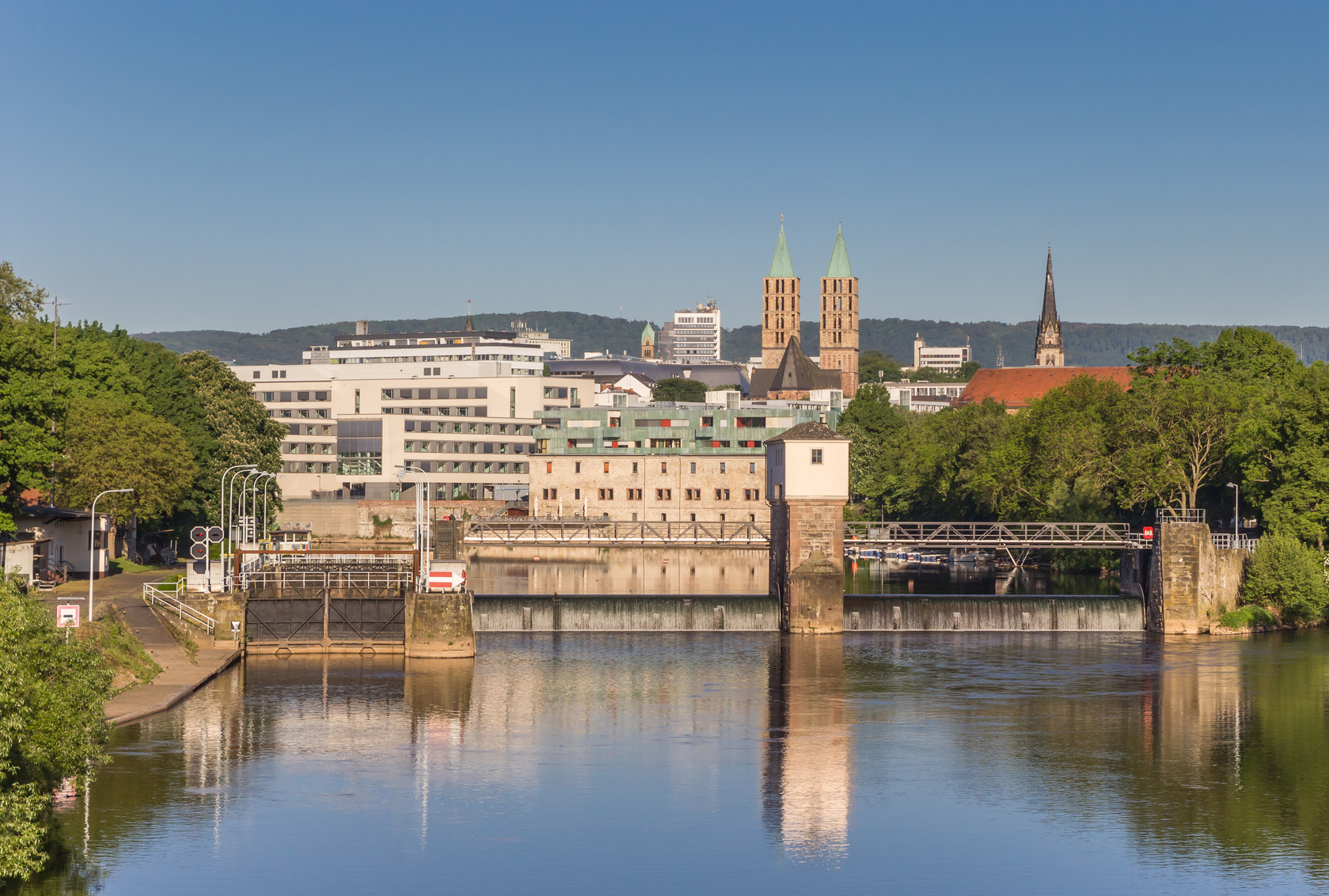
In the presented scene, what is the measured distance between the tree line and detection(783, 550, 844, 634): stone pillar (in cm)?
3764

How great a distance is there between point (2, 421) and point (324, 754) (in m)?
31.9

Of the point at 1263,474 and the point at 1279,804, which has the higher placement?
the point at 1263,474

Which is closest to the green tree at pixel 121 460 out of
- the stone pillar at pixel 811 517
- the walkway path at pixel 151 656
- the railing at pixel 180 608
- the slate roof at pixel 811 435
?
the walkway path at pixel 151 656

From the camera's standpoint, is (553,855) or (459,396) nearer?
(553,855)

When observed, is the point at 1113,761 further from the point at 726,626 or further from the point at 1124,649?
the point at 726,626

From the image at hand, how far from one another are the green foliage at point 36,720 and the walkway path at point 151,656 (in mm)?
14111

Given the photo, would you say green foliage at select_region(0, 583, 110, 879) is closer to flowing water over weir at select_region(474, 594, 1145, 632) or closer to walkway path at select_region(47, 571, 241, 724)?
walkway path at select_region(47, 571, 241, 724)

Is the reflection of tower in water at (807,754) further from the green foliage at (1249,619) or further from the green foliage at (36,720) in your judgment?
the green foliage at (1249,619)

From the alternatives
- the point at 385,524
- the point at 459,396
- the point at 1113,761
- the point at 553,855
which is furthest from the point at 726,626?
the point at 459,396

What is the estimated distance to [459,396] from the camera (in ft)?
610

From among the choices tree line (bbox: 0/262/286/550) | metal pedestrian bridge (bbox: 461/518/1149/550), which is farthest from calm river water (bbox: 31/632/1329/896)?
tree line (bbox: 0/262/286/550)

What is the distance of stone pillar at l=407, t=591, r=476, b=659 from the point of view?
7281 cm

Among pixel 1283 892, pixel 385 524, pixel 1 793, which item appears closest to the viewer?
pixel 1 793

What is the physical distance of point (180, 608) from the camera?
235 feet
